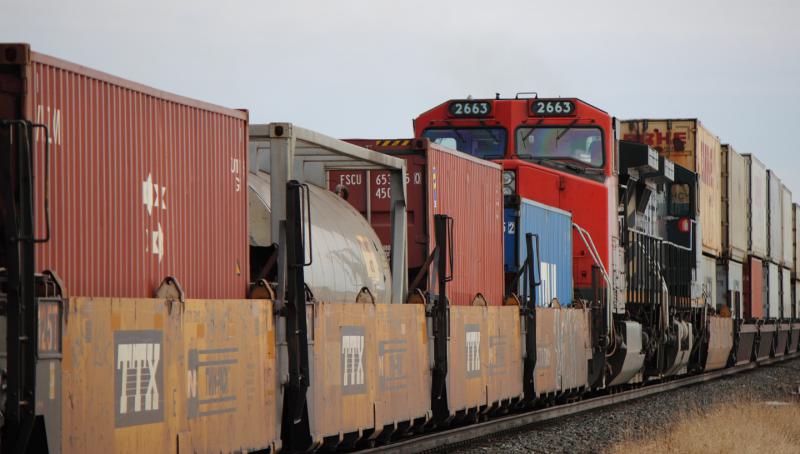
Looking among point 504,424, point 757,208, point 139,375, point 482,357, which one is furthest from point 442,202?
point 757,208

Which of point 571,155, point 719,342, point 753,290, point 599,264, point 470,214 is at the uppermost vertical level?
point 571,155

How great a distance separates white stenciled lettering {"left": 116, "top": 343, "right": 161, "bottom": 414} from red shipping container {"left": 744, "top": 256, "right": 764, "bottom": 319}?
27.4 meters

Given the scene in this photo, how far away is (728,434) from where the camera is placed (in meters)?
13.4

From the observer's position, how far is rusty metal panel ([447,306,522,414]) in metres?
13.4

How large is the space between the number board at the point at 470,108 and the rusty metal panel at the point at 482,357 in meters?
4.73

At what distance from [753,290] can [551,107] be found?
633 inches

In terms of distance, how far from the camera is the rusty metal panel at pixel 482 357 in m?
13.4

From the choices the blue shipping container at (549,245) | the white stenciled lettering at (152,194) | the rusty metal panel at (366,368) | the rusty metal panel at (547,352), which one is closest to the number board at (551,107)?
the blue shipping container at (549,245)

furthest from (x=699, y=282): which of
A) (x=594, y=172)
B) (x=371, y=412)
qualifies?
(x=371, y=412)

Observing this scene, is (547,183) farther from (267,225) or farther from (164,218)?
(164,218)

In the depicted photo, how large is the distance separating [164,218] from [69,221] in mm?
1129

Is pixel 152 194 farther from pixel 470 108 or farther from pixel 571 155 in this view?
pixel 571 155

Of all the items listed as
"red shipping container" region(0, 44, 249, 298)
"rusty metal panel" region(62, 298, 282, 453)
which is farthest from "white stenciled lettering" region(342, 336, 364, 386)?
"red shipping container" region(0, 44, 249, 298)

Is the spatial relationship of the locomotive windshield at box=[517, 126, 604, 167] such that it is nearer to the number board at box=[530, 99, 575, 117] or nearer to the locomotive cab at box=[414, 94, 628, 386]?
the locomotive cab at box=[414, 94, 628, 386]
